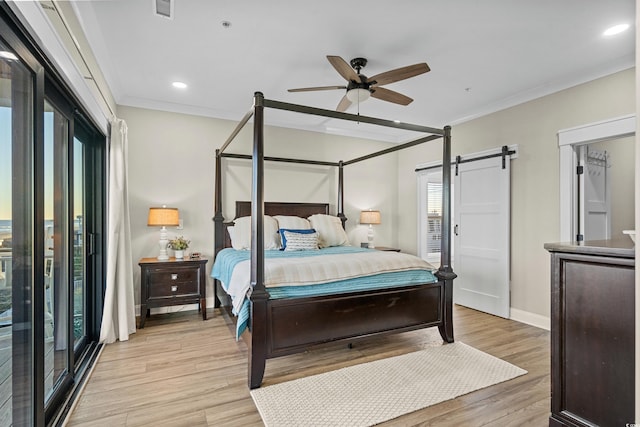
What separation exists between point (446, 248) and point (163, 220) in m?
3.14

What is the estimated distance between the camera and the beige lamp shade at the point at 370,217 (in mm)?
5050

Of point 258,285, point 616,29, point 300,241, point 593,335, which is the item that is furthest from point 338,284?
point 616,29

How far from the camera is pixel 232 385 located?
2297 millimetres

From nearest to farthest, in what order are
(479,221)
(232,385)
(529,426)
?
(529,426), (232,385), (479,221)

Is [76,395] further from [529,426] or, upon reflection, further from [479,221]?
[479,221]

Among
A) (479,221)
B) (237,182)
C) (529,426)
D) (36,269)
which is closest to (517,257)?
(479,221)

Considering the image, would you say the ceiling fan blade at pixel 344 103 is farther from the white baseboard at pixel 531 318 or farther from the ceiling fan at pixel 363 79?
the white baseboard at pixel 531 318

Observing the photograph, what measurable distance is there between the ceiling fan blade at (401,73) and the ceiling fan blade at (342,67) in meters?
0.16

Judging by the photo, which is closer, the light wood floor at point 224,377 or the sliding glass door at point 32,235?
the sliding glass door at point 32,235

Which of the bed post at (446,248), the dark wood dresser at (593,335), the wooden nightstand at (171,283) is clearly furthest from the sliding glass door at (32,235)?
the bed post at (446,248)

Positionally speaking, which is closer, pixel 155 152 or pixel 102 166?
pixel 102 166

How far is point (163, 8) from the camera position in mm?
2100

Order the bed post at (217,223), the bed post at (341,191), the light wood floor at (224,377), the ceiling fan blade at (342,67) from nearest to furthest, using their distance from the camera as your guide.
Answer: the light wood floor at (224,377), the ceiling fan blade at (342,67), the bed post at (217,223), the bed post at (341,191)

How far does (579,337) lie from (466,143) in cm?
342
